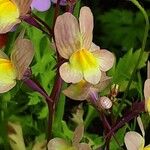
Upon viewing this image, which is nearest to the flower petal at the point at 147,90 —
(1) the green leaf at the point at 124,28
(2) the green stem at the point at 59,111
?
(2) the green stem at the point at 59,111

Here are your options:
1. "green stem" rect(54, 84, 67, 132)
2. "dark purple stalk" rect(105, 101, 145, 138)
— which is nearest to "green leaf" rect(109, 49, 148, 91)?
"green stem" rect(54, 84, 67, 132)

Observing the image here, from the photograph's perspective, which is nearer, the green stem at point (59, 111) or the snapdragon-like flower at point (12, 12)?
the snapdragon-like flower at point (12, 12)

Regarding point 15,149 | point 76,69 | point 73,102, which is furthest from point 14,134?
point 76,69

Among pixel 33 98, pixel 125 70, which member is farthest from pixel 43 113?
pixel 125 70

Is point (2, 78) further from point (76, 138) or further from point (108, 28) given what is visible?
point (108, 28)

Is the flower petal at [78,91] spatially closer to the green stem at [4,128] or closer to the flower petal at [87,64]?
the flower petal at [87,64]

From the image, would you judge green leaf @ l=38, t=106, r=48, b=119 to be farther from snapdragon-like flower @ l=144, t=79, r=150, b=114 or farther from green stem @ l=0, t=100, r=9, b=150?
snapdragon-like flower @ l=144, t=79, r=150, b=114
